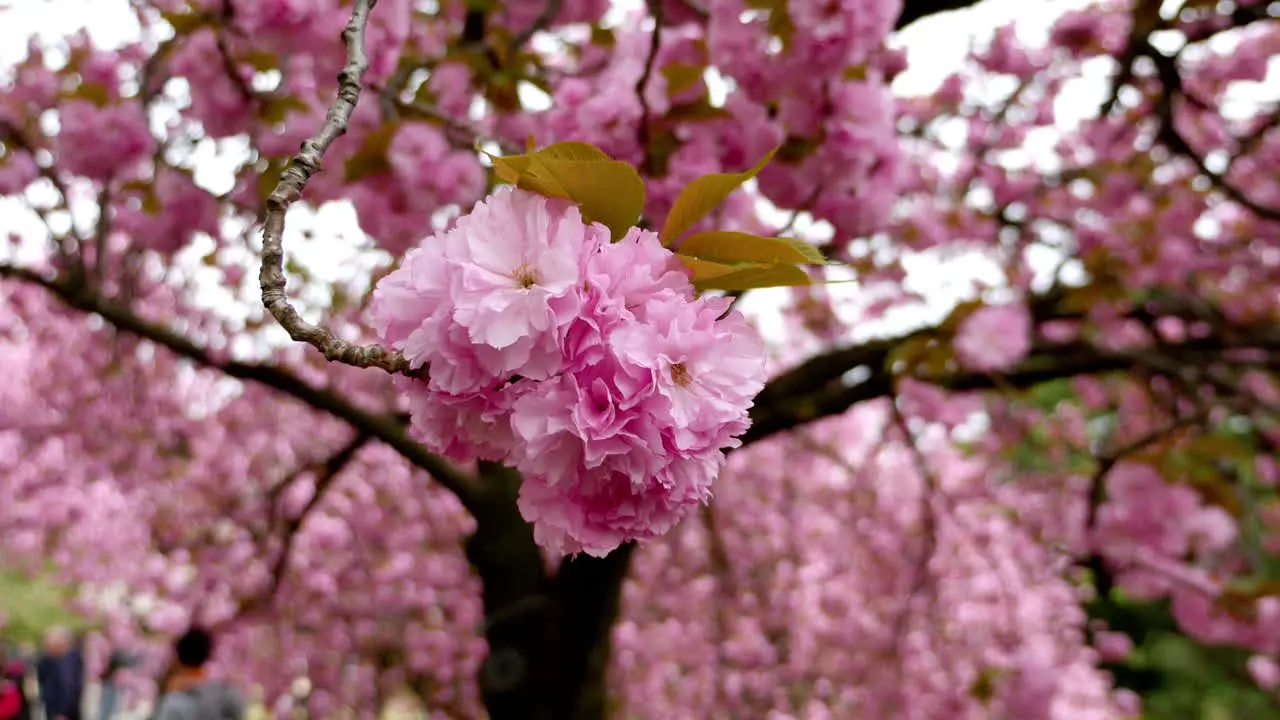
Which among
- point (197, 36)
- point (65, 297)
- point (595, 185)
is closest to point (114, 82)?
point (65, 297)

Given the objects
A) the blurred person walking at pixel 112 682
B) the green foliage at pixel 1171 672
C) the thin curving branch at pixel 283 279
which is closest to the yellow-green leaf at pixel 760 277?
the thin curving branch at pixel 283 279

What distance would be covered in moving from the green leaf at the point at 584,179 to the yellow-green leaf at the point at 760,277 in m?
0.10

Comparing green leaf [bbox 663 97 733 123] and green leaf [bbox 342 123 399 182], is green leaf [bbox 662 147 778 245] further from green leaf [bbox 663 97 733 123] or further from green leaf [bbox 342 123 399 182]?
green leaf [bbox 342 123 399 182]

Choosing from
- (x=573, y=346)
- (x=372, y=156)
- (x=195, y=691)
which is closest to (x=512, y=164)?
(x=573, y=346)

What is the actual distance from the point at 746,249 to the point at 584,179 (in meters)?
0.17

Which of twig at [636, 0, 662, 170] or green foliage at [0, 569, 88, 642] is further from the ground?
twig at [636, 0, 662, 170]

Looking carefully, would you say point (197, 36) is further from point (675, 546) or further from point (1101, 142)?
point (675, 546)

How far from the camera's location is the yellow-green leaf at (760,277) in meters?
0.80

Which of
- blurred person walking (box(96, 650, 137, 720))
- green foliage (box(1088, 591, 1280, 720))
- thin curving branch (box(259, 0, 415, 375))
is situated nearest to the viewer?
thin curving branch (box(259, 0, 415, 375))

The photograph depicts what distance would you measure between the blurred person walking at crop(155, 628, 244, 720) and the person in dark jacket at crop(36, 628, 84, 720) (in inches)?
198

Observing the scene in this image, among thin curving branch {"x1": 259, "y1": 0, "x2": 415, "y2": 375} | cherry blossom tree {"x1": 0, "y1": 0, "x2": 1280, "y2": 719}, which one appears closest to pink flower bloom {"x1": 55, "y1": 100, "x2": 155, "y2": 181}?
cherry blossom tree {"x1": 0, "y1": 0, "x2": 1280, "y2": 719}

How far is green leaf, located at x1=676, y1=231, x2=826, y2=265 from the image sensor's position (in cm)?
80

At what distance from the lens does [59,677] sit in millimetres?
7660

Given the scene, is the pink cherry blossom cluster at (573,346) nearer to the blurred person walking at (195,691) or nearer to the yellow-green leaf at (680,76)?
the yellow-green leaf at (680,76)
